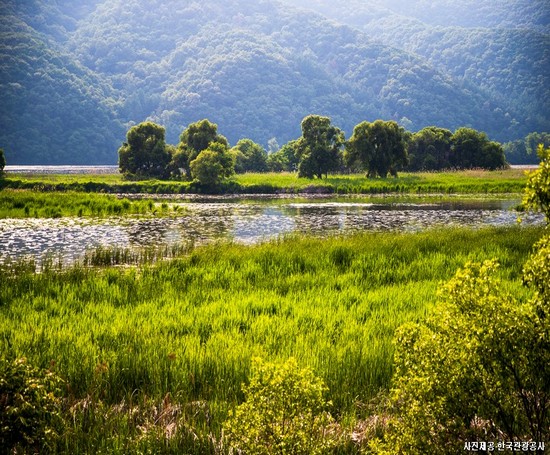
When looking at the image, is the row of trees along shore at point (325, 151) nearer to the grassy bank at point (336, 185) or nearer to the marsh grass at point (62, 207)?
the grassy bank at point (336, 185)

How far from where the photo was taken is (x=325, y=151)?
9262cm

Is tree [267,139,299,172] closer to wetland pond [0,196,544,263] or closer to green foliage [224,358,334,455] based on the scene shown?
wetland pond [0,196,544,263]

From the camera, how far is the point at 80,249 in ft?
87.0

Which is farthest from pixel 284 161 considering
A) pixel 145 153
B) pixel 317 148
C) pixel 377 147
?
pixel 145 153

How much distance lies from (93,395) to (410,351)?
508cm

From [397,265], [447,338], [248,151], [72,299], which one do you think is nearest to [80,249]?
[72,299]

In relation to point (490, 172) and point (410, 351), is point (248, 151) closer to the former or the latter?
point (490, 172)

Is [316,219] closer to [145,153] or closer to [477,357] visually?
[477,357]

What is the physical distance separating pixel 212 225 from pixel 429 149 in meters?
76.7

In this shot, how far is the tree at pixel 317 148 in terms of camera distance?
304ft

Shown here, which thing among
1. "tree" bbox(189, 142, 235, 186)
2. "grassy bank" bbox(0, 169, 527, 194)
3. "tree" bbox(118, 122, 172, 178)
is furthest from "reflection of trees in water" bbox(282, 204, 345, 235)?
"tree" bbox(118, 122, 172, 178)

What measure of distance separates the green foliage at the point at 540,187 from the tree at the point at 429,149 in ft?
341

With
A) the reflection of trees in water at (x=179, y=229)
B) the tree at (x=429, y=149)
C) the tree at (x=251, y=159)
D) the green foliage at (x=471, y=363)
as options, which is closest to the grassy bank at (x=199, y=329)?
the green foliage at (x=471, y=363)

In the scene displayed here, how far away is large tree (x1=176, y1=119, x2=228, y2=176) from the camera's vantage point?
306 feet
